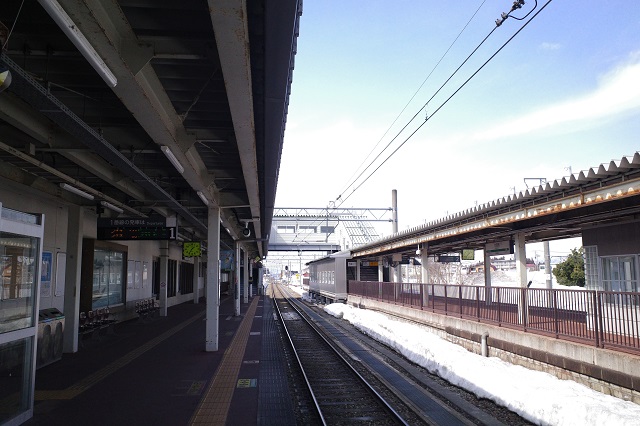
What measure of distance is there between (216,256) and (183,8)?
920 centimetres

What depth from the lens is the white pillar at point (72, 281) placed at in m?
11.8

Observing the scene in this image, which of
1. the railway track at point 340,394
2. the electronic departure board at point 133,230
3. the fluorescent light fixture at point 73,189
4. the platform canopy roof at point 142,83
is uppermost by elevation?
the platform canopy roof at point 142,83

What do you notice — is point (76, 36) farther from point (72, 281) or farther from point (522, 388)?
point (72, 281)

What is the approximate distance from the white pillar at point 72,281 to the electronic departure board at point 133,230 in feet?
3.86

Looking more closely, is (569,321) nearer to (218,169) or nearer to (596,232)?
(596,232)

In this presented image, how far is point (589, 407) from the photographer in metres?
6.87

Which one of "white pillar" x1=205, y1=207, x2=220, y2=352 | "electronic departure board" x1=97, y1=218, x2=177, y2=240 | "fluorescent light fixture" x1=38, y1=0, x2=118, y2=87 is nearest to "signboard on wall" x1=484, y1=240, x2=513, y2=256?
"white pillar" x1=205, y1=207, x2=220, y2=352

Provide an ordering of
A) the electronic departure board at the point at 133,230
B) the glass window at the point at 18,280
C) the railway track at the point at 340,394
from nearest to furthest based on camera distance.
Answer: the glass window at the point at 18,280
the railway track at the point at 340,394
the electronic departure board at the point at 133,230

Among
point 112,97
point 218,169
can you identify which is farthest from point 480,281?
point 112,97

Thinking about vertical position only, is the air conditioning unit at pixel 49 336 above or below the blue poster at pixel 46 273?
below

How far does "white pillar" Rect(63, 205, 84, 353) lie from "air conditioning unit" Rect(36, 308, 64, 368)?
0.70m

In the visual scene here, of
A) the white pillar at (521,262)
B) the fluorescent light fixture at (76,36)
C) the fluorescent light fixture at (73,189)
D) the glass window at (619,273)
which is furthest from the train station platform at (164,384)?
the glass window at (619,273)

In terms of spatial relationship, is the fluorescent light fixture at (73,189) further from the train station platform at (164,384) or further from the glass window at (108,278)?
the glass window at (108,278)

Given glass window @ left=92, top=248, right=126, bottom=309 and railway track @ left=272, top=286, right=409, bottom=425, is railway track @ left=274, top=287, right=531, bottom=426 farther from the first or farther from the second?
glass window @ left=92, top=248, right=126, bottom=309
